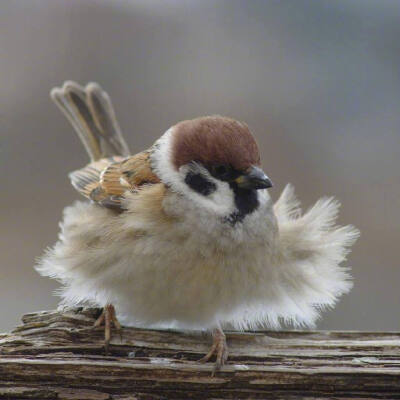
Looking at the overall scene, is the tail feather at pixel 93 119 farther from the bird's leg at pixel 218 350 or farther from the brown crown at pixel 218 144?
the bird's leg at pixel 218 350

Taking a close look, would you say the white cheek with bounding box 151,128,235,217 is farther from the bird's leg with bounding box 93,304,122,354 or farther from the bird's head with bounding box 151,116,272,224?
the bird's leg with bounding box 93,304,122,354

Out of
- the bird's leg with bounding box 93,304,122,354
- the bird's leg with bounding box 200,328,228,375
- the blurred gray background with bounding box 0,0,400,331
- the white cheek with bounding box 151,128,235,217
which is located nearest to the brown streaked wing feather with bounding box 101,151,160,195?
the white cheek with bounding box 151,128,235,217

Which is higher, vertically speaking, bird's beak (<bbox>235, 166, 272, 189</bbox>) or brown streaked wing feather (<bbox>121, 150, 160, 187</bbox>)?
brown streaked wing feather (<bbox>121, 150, 160, 187</bbox>)

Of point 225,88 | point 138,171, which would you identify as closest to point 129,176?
point 138,171

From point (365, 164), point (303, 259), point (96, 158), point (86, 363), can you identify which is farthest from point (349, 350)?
point (365, 164)

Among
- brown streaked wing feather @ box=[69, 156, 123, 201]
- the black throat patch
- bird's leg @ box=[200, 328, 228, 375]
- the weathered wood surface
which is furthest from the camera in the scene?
brown streaked wing feather @ box=[69, 156, 123, 201]

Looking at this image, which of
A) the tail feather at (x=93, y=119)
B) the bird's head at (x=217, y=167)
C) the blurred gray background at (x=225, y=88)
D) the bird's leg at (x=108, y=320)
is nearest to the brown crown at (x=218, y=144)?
the bird's head at (x=217, y=167)
